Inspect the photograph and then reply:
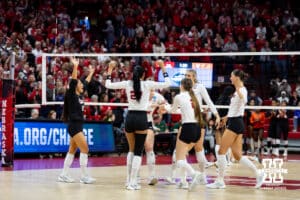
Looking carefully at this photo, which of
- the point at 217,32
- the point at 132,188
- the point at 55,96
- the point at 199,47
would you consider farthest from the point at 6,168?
the point at 217,32

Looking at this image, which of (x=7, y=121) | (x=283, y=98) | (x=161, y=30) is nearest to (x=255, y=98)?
(x=283, y=98)

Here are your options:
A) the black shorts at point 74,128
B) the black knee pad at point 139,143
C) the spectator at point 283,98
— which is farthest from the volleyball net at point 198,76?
the black knee pad at point 139,143

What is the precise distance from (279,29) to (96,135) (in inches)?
492

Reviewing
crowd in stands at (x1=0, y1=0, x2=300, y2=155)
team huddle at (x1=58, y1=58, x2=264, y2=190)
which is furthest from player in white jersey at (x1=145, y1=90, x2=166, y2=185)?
crowd in stands at (x1=0, y1=0, x2=300, y2=155)

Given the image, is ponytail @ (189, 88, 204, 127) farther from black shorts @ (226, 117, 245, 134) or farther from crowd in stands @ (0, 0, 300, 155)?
crowd in stands @ (0, 0, 300, 155)

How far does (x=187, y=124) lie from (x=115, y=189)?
5.55 feet

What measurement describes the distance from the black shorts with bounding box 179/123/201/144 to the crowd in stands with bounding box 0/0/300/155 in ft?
24.6

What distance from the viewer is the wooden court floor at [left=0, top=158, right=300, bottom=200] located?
10680 mm

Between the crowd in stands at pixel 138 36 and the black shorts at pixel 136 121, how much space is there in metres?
7.37

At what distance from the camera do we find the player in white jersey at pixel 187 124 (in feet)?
37.8

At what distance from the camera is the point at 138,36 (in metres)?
29.4

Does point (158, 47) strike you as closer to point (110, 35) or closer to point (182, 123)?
point (110, 35)

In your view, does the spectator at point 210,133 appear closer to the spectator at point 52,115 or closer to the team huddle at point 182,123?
the spectator at point 52,115

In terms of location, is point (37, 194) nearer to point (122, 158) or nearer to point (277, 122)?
point (122, 158)
